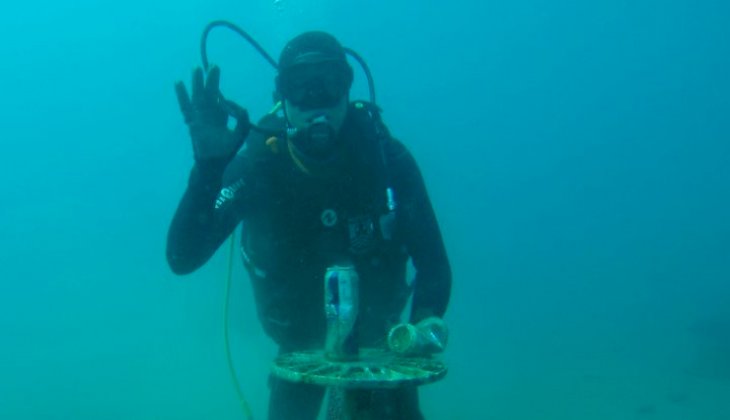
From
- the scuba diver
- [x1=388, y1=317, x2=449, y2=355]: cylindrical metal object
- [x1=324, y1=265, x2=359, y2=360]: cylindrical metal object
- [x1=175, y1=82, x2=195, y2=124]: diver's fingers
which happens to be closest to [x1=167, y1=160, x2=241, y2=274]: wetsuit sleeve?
the scuba diver

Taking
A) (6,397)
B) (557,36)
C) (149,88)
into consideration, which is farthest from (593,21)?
(6,397)

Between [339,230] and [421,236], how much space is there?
44cm

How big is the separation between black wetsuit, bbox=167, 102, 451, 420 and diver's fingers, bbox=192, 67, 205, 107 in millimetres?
524

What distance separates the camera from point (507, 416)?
32.1 ft

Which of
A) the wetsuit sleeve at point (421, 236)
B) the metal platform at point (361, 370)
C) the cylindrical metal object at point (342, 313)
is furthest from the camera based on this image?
the wetsuit sleeve at point (421, 236)

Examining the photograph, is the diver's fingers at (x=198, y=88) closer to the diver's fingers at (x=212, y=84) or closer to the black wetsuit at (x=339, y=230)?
the diver's fingers at (x=212, y=84)

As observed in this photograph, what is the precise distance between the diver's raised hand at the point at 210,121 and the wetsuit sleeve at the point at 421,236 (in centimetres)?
91

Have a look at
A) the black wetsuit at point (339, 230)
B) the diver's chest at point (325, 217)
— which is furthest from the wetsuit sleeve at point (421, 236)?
the diver's chest at point (325, 217)

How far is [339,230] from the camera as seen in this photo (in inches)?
123

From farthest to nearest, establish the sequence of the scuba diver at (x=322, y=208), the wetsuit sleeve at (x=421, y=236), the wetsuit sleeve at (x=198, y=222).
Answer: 1. the wetsuit sleeve at (x=421, y=236)
2. the scuba diver at (x=322, y=208)
3. the wetsuit sleeve at (x=198, y=222)

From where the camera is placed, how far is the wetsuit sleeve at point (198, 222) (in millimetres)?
2680

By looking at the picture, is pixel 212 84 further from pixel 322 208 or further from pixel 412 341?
pixel 412 341

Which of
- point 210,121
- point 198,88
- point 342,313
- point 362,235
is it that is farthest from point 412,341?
point 198,88

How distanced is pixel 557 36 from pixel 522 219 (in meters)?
48.4
